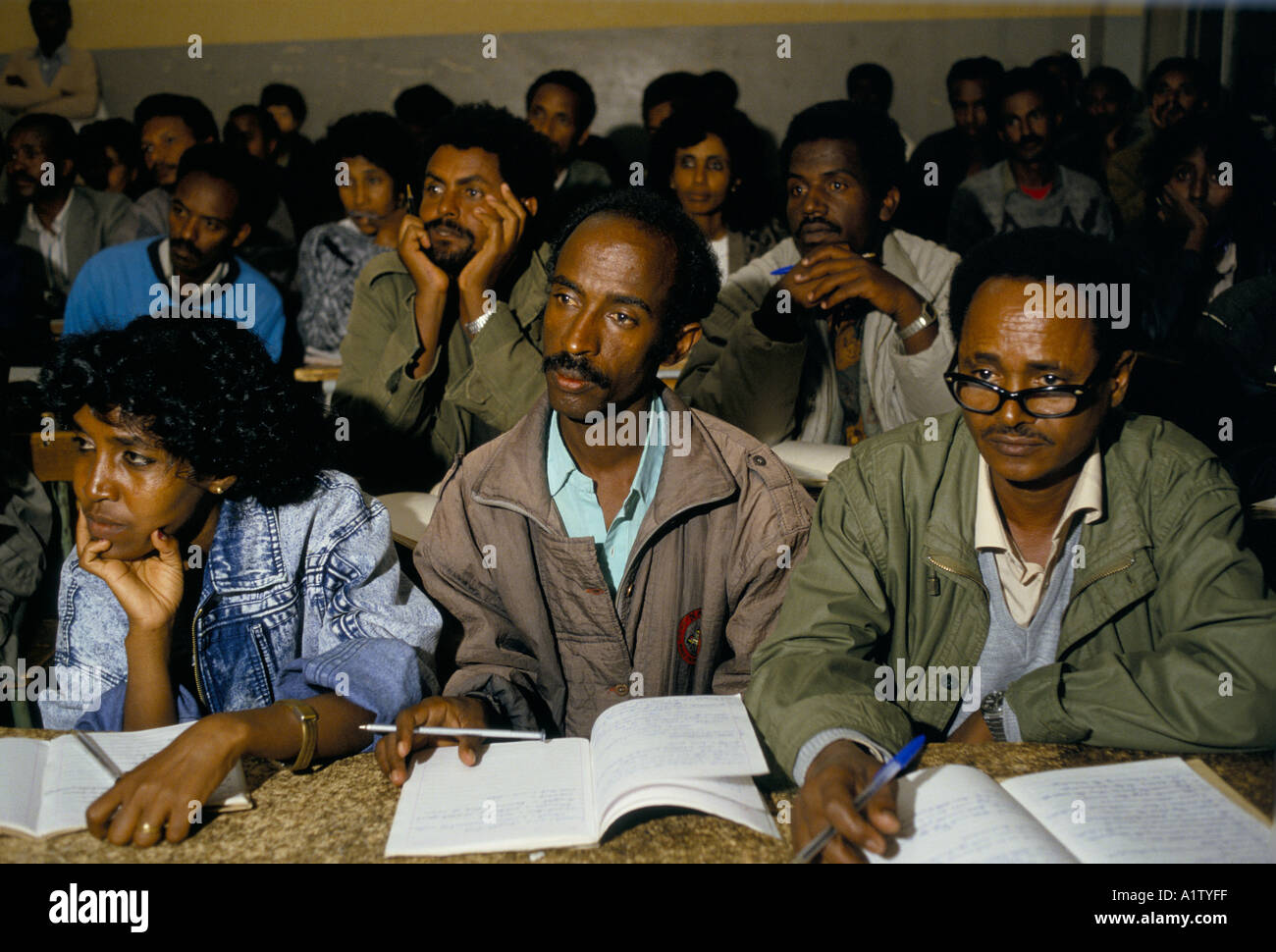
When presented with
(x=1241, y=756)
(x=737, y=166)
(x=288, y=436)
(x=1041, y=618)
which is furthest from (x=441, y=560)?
(x=737, y=166)

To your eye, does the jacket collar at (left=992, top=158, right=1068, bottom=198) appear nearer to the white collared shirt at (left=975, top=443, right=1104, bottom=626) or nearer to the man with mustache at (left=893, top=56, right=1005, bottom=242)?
the man with mustache at (left=893, top=56, right=1005, bottom=242)

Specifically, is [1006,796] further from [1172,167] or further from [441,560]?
[1172,167]

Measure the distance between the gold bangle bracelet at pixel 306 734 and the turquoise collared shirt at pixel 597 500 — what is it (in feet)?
2.12

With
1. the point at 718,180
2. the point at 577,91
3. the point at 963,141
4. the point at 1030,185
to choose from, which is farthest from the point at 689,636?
the point at 963,141

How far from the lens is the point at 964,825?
111 centimetres

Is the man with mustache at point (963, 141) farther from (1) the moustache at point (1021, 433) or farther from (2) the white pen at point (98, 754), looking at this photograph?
(2) the white pen at point (98, 754)

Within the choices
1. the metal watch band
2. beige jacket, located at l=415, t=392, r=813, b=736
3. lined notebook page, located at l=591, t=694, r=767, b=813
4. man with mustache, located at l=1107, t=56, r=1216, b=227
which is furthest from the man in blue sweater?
man with mustache, located at l=1107, t=56, r=1216, b=227

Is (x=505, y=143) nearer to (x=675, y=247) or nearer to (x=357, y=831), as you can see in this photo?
(x=675, y=247)

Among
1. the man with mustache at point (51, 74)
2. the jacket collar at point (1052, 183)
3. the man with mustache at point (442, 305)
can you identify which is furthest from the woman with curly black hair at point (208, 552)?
the man with mustache at point (51, 74)

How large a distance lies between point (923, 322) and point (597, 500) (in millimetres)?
1109

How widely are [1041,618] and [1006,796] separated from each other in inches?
23.3

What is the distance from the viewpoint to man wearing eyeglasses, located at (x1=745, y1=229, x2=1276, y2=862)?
140 centimetres

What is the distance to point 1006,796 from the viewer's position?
117 centimetres

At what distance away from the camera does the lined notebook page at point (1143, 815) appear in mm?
1103
